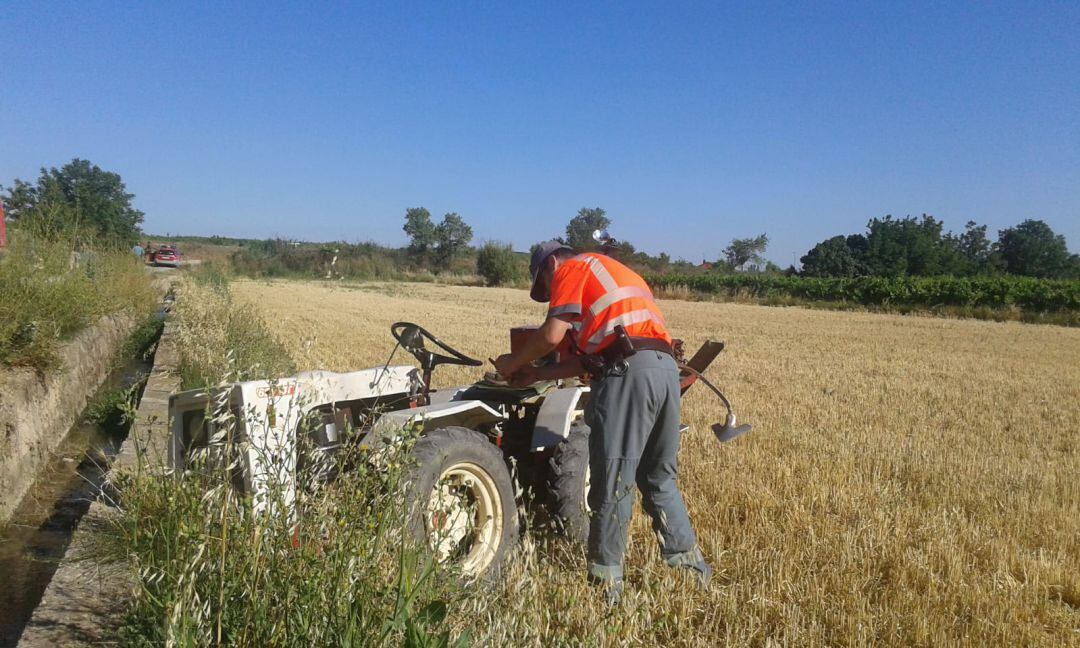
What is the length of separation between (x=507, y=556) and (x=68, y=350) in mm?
5896

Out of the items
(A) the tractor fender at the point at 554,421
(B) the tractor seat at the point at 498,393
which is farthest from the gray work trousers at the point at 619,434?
(B) the tractor seat at the point at 498,393

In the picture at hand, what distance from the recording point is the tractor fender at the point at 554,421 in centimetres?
389

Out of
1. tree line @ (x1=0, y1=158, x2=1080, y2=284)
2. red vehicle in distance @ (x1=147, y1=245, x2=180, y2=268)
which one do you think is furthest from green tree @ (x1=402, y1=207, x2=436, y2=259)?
red vehicle in distance @ (x1=147, y1=245, x2=180, y2=268)

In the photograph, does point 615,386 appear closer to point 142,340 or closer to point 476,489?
point 476,489

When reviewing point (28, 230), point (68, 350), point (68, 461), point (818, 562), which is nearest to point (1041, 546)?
point (818, 562)

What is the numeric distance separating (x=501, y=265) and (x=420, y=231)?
2095cm

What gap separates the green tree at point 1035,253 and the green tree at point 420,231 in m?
48.7

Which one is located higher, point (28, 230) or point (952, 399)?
point (28, 230)

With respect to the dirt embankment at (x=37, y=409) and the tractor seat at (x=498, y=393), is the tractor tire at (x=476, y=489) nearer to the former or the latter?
the tractor seat at (x=498, y=393)

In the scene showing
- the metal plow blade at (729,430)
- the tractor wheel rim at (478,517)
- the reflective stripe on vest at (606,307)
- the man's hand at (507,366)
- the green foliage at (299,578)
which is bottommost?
the tractor wheel rim at (478,517)

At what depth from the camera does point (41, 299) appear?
6.56 meters

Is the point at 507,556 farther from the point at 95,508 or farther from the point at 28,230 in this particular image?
the point at 28,230

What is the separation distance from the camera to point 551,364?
3.89 m

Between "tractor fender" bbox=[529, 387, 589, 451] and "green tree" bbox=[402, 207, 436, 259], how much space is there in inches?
2177
